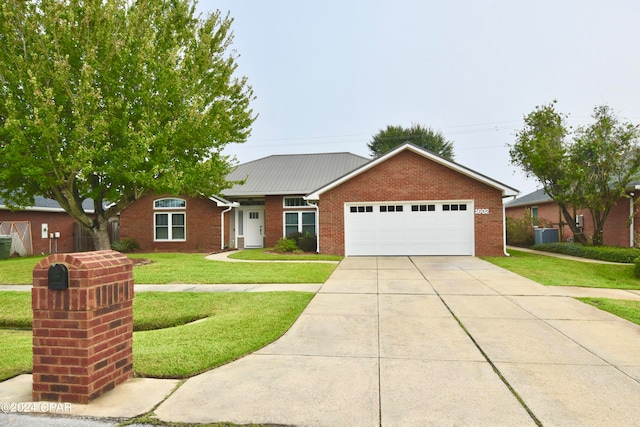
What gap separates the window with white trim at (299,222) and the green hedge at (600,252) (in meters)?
11.8

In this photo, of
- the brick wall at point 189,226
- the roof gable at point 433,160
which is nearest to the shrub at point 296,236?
the roof gable at point 433,160

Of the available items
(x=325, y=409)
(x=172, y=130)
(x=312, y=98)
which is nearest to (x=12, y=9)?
(x=172, y=130)

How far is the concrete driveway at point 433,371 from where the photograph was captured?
3213 millimetres

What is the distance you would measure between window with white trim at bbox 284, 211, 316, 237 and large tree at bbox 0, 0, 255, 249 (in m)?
6.83

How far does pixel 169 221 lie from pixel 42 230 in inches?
272

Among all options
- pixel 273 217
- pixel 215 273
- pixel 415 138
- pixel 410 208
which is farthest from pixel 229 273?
pixel 415 138

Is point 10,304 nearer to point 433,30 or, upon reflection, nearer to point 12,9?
point 12,9

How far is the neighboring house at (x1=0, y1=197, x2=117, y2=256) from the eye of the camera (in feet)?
63.5

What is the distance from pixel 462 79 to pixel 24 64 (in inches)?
822

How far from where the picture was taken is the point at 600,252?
50.3 ft

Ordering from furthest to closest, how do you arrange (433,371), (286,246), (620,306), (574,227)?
(574,227) → (286,246) → (620,306) → (433,371)

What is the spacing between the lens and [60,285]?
3.33m

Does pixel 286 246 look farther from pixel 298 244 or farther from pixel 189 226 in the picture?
pixel 189 226

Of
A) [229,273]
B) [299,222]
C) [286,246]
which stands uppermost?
[299,222]
